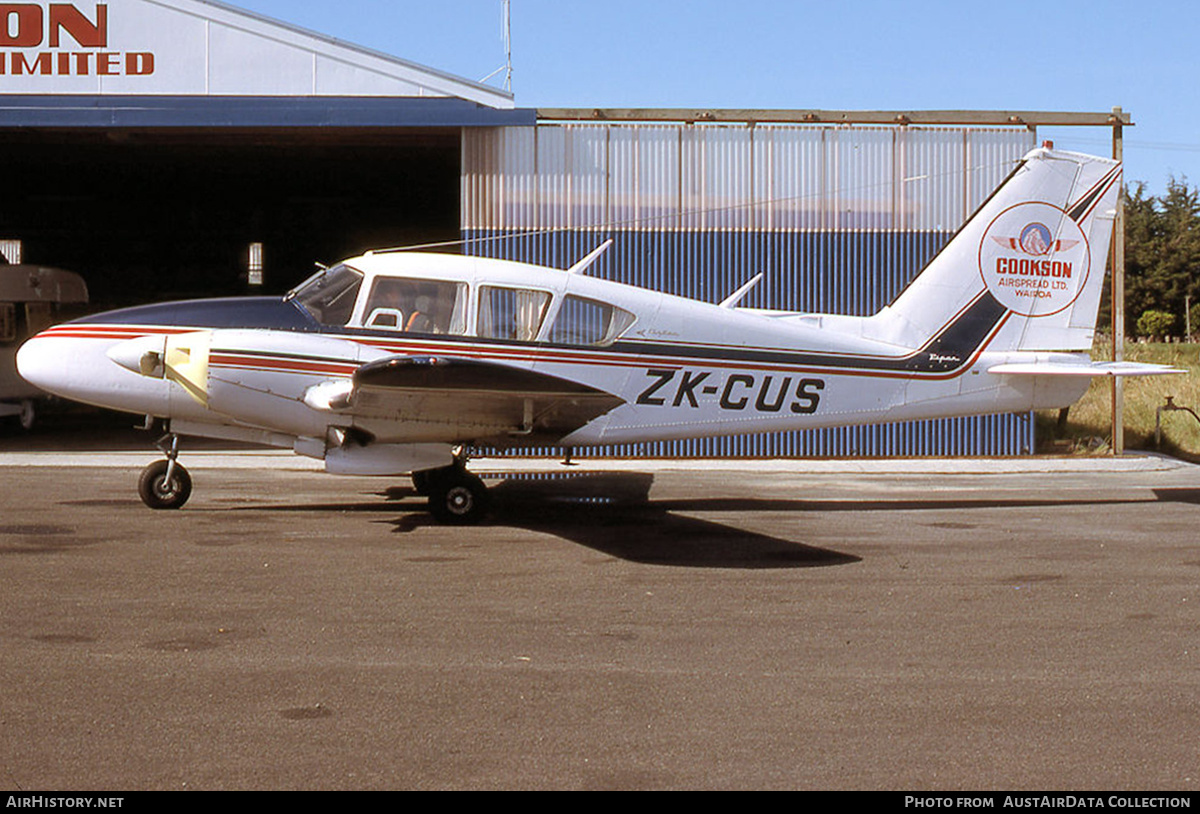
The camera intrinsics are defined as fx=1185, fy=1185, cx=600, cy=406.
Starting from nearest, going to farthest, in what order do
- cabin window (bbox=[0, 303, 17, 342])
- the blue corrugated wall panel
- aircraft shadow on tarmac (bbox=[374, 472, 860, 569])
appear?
aircraft shadow on tarmac (bbox=[374, 472, 860, 569]) → the blue corrugated wall panel → cabin window (bbox=[0, 303, 17, 342])

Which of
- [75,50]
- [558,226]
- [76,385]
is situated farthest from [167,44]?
[76,385]

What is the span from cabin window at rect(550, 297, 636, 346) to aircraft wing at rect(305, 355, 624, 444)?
0.84 metres

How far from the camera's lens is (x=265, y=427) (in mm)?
10750

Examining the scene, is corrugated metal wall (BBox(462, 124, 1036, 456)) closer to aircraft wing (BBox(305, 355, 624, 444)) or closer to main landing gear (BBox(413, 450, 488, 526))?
main landing gear (BBox(413, 450, 488, 526))

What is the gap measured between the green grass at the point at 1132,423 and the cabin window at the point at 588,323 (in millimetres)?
9271

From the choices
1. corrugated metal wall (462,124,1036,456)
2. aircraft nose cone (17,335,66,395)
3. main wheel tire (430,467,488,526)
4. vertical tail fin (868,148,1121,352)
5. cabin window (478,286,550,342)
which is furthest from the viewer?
corrugated metal wall (462,124,1036,456)


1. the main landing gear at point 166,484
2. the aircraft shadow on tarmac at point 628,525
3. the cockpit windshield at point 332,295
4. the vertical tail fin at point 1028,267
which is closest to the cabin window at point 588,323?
the aircraft shadow on tarmac at point 628,525

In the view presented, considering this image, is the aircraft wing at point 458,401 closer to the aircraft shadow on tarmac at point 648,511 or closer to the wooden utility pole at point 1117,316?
the aircraft shadow on tarmac at point 648,511

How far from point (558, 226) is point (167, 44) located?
6328 mm

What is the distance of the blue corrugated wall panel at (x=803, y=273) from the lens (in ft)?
59.6

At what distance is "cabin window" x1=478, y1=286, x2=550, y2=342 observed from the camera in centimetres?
1075

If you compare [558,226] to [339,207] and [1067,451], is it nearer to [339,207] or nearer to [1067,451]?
[1067,451]

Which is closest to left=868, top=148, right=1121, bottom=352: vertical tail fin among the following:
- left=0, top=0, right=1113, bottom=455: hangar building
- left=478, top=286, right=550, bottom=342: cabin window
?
left=478, top=286, right=550, bottom=342: cabin window

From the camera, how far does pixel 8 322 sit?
23.1 m
